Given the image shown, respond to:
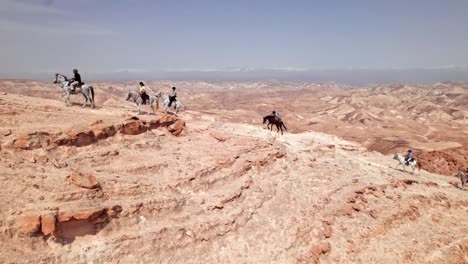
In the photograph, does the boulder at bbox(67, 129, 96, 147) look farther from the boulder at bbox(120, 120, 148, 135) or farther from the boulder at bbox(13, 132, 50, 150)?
the boulder at bbox(120, 120, 148, 135)

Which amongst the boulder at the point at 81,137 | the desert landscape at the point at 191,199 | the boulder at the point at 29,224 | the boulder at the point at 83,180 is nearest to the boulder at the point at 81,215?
the desert landscape at the point at 191,199

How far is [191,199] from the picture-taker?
15.9 metres

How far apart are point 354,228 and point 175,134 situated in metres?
10.3

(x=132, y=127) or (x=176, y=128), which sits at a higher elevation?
(x=132, y=127)

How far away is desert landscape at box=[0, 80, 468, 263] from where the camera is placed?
12398mm

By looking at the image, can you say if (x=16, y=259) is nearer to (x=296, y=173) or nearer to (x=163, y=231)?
(x=163, y=231)

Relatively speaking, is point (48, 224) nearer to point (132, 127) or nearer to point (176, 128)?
point (132, 127)

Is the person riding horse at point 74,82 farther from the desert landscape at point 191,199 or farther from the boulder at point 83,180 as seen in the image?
the boulder at point 83,180

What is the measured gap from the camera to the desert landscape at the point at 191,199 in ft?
40.7

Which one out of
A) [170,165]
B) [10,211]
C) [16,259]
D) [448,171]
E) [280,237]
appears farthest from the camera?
[448,171]

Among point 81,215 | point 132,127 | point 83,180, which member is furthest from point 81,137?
point 81,215

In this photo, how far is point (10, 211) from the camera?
11.5 meters

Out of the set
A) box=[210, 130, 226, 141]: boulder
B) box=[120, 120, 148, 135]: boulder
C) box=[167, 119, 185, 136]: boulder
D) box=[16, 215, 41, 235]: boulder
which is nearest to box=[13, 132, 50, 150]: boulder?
box=[120, 120, 148, 135]: boulder

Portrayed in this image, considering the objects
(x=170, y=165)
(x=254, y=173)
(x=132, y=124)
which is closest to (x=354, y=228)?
(x=254, y=173)
